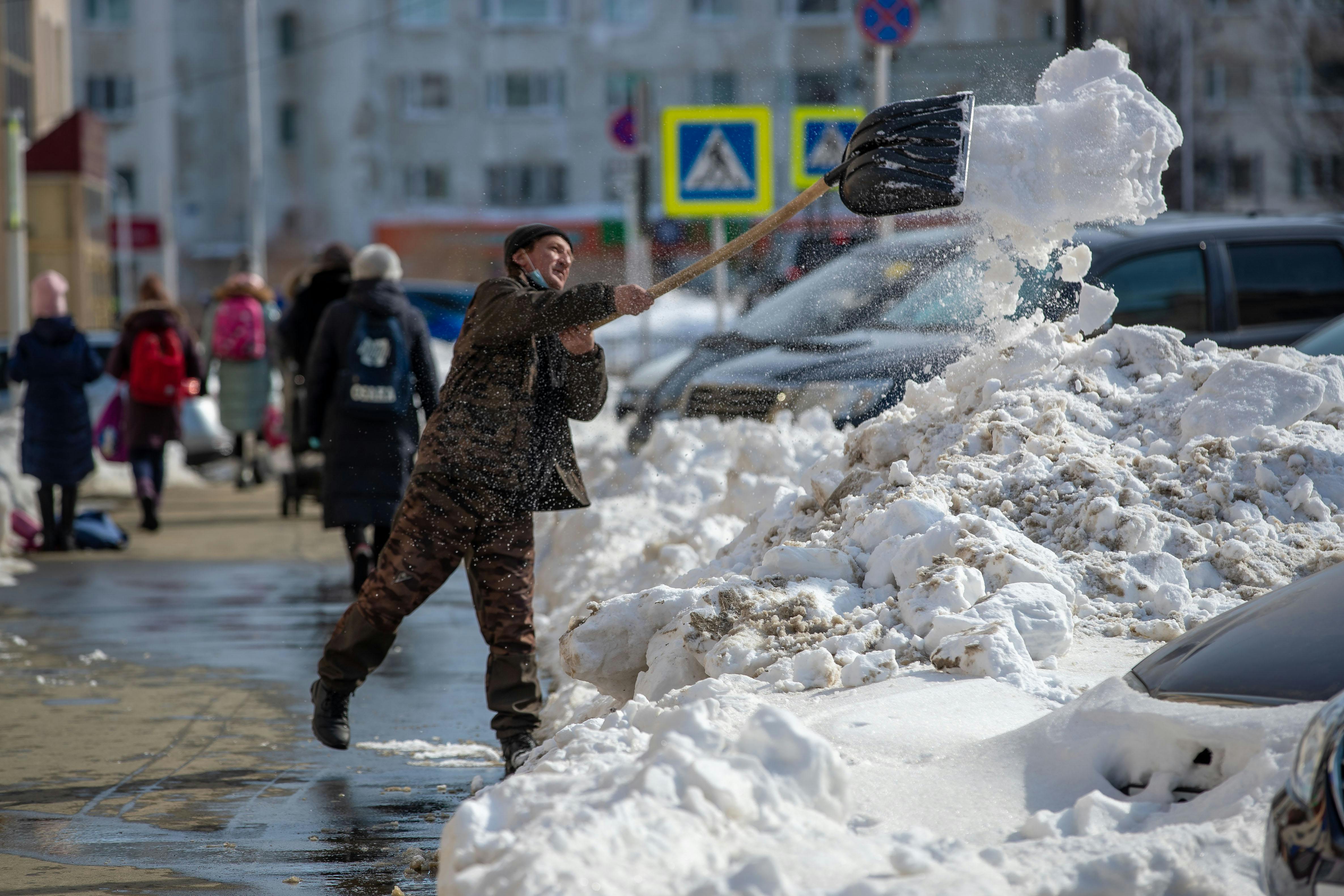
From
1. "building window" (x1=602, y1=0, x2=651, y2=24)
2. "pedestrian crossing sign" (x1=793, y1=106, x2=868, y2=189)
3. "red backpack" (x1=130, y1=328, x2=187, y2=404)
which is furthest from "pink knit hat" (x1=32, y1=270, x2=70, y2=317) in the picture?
"building window" (x1=602, y1=0, x2=651, y2=24)

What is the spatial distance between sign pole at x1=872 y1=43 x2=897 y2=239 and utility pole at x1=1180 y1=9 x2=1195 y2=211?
100ft

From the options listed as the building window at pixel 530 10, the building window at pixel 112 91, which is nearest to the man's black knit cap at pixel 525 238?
the building window at pixel 530 10

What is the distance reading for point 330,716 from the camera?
5355 mm

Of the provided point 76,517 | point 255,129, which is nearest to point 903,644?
point 76,517

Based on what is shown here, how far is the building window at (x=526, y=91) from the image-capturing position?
52.8m

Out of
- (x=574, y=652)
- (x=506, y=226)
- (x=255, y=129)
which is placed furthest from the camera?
(x=506, y=226)

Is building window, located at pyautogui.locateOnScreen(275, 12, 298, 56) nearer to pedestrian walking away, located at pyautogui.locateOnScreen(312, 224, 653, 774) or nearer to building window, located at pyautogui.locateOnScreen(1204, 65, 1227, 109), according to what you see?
building window, located at pyautogui.locateOnScreen(1204, 65, 1227, 109)

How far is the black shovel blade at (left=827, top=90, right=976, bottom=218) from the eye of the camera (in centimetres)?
527

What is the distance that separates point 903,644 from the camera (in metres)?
4.57

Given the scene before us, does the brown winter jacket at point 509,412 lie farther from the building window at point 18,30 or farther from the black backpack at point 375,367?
the building window at point 18,30

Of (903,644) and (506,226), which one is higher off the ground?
(506,226)

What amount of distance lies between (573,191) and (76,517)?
137 ft

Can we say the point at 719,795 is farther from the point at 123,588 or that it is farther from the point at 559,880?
the point at 123,588

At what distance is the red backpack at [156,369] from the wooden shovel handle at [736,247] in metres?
7.81
